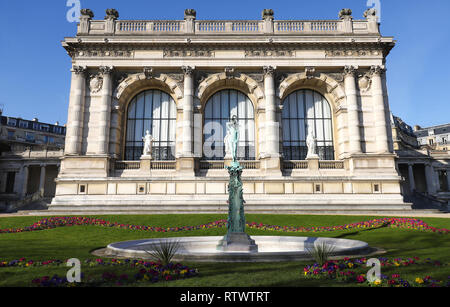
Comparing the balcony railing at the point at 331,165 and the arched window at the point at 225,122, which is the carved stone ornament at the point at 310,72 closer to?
the arched window at the point at 225,122

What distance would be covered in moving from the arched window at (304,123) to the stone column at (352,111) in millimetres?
2955

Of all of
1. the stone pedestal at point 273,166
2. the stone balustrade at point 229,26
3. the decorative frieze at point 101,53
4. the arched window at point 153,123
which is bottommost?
the stone pedestal at point 273,166

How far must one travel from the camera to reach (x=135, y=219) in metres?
22.6

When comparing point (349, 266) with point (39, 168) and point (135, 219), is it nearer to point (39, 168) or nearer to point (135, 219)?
point (135, 219)

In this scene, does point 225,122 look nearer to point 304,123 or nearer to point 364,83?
point 304,123

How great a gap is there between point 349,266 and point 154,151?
2683 cm

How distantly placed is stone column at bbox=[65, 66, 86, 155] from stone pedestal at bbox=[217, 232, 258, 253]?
2249cm

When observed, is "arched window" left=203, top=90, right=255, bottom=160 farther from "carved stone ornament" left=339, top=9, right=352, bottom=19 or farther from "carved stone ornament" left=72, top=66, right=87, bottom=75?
"carved stone ornament" left=339, top=9, right=352, bottom=19

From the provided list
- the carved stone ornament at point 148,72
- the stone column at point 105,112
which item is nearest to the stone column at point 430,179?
the carved stone ornament at point 148,72

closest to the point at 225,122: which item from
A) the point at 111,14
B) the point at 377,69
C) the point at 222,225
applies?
the point at 222,225

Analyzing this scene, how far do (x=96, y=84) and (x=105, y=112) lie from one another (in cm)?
334

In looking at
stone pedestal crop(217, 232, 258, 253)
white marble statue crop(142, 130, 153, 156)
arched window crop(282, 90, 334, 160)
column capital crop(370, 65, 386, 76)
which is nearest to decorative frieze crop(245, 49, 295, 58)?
arched window crop(282, 90, 334, 160)

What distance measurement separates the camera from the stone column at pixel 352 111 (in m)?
30.0

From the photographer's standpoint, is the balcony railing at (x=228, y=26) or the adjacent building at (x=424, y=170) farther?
the adjacent building at (x=424, y=170)
